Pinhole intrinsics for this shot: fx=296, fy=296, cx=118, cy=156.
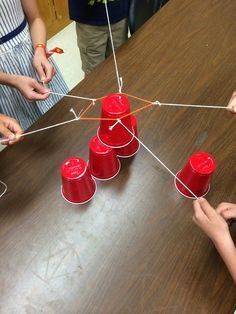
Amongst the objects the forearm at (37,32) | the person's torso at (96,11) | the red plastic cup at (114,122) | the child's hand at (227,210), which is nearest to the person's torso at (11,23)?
the forearm at (37,32)

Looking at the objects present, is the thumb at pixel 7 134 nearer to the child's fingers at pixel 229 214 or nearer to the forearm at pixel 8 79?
the forearm at pixel 8 79

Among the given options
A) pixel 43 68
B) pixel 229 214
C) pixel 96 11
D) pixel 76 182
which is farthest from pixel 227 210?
pixel 96 11

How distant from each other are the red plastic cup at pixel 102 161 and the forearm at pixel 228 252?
11.7 inches

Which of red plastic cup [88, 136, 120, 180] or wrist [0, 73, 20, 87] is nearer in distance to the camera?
red plastic cup [88, 136, 120, 180]

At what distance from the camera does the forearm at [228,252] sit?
0.60m

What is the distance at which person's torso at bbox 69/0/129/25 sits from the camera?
4.27 ft

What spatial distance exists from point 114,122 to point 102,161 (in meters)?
0.10

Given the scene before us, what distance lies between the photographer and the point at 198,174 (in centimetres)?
68

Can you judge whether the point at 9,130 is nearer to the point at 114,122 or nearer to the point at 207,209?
the point at 114,122

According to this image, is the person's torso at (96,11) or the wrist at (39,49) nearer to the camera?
the wrist at (39,49)

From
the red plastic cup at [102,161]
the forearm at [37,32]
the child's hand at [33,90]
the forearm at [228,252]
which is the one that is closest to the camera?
the forearm at [228,252]

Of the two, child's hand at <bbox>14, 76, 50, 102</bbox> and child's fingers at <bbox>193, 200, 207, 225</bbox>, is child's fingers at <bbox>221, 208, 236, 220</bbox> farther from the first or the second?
child's hand at <bbox>14, 76, 50, 102</bbox>

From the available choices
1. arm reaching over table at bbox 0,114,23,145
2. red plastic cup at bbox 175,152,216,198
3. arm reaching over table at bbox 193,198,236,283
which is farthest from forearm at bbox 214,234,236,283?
arm reaching over table at bbox 0,114,23,145

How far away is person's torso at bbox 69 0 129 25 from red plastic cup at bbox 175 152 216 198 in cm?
92
